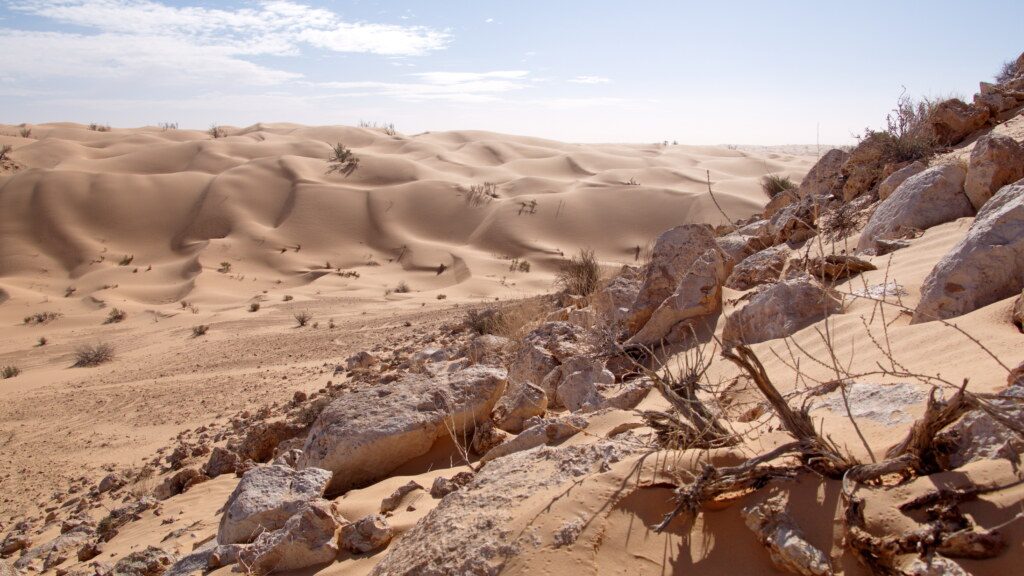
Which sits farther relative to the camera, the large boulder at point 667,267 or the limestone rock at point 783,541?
the large boulder at point 667,267

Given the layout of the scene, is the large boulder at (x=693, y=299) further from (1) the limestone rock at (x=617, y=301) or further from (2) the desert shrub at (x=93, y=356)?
(2) the desert shrub at (x=93, y=356)

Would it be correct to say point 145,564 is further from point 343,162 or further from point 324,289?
point 343,162

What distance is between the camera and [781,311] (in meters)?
4.36

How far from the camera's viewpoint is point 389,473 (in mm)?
3854

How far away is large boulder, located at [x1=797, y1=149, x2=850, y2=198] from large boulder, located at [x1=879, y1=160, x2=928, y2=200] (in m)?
1.19

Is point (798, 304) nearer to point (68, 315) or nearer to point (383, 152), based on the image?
point (68, 315)

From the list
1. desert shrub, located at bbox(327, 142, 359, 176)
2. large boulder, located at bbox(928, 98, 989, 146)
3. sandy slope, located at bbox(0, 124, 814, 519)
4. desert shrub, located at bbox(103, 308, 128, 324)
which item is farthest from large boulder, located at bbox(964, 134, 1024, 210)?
desert shrub, located at bbox(327, 142, 359, 176)

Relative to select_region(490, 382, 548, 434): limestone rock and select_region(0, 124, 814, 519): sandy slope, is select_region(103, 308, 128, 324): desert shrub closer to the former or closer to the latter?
select_region(0, 124, 814, 519): sandy slope

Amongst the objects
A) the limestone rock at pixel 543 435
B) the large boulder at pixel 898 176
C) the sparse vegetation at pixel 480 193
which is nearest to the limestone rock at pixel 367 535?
the limestone rock at pixel 543 435

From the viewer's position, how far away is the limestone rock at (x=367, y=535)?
2.74 meters

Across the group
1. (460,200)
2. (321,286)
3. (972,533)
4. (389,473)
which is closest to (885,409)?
(972,533)

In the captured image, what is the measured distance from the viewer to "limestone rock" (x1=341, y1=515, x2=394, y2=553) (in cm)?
274

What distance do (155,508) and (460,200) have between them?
19003 mm

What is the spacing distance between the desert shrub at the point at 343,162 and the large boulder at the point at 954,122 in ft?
69.5
